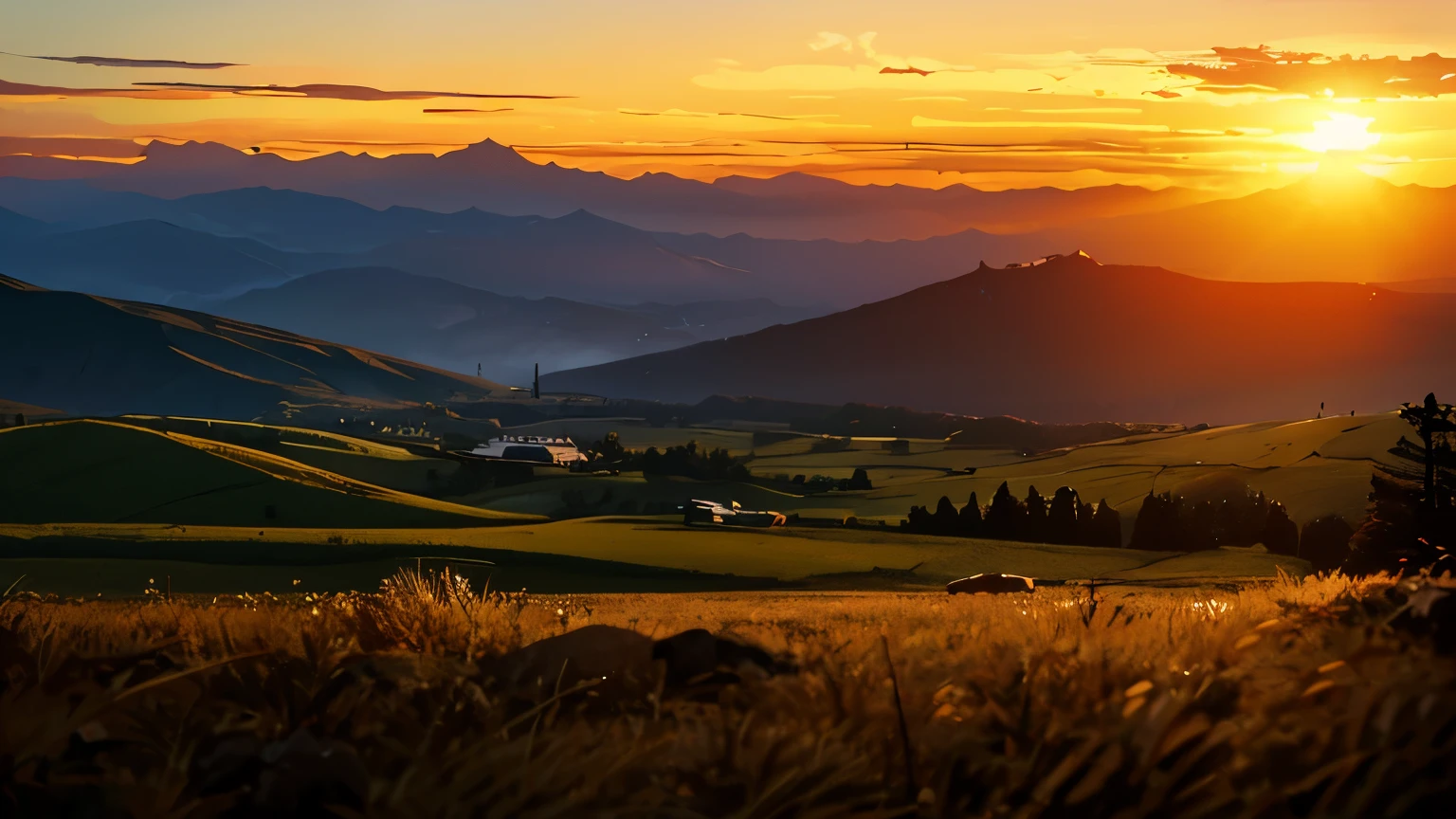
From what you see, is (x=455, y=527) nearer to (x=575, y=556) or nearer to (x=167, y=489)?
(x=167, y=489)

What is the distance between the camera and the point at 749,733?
8055 millimetres

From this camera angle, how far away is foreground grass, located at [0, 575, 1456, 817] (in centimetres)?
716

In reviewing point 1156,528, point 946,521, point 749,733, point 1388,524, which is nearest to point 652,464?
point 946,521

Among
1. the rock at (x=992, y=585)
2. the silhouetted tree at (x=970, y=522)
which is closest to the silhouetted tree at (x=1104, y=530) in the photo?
the silhouetted tree at (x=970, y=522)

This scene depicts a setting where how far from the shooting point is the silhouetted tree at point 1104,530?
380 ft

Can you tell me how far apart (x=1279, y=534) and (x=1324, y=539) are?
275 inches

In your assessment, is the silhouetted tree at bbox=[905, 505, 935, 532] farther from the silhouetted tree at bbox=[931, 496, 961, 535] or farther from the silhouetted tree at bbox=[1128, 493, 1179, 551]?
the silhouetted tree at bbox=[1128, 493, 1179, 551]

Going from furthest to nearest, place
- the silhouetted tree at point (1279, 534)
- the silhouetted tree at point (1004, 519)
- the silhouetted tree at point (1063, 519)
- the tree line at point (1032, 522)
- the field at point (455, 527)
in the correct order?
the silhouetted tree at point (1004, 519) < the tree line at point (1032, 522) < the silhouetted tree at point (1063, 519) < the silhouetted tree at point (1279, 534) < the field at point (455, 527)

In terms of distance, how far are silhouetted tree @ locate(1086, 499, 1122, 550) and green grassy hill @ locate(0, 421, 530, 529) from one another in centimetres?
5578

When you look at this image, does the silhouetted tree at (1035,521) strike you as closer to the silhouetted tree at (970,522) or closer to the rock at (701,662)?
the silhouetted tree at (970,522)

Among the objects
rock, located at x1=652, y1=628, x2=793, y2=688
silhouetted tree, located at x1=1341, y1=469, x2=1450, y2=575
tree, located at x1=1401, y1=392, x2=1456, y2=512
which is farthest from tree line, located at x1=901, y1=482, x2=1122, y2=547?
rock, located at x1=652, y1=628, x2=793, y2=688

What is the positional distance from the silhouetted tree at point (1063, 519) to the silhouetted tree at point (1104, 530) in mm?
1346

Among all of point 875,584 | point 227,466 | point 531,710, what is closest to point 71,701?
point 531,710

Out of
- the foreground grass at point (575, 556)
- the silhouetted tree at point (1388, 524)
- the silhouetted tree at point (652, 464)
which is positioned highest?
the silhouetted tree at point (652, 464)
